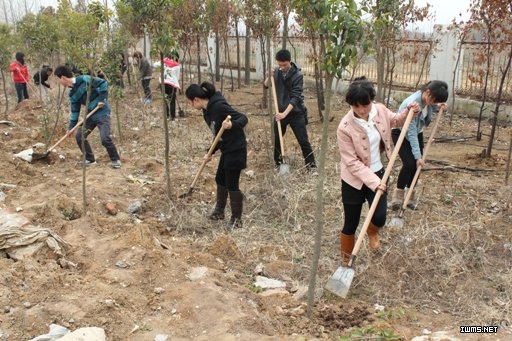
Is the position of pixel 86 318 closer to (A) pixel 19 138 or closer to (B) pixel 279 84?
(B) pixel 279 84

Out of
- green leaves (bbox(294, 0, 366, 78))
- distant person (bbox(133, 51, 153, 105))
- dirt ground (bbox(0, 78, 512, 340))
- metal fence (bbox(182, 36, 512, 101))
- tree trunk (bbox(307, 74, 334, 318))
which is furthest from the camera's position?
distant person (bbox(133, 51, 153, 105))

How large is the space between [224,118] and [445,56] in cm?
786

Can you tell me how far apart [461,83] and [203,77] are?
9100 mm

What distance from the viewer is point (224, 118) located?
4621 millimetres

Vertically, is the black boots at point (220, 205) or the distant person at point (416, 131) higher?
the distant person at point (416, 131)

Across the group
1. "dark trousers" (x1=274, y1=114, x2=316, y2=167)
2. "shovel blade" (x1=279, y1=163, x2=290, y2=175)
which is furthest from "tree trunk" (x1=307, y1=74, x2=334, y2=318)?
"dark trousers" (x1=274, y1=114, x2=316, y2=167)

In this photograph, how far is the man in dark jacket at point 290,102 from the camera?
5.86 metres

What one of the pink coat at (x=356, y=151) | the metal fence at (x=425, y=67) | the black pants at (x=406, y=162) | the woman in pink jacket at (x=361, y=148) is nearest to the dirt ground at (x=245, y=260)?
the black pants at (x=406, y=162)

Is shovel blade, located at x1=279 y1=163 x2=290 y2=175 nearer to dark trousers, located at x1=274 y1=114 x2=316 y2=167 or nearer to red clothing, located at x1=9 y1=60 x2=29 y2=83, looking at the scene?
dark trousers, located at x1=274 y1=114 x2=316 y2=167

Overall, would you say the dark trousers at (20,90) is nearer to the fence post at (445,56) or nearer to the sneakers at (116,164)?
the sneakers at (116,164)

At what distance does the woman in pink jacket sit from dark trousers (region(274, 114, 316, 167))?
2.40 meters

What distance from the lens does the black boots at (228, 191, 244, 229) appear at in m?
4.79

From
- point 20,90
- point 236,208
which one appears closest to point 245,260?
point 236,208

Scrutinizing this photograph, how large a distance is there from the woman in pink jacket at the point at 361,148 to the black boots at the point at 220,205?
1.60 m
